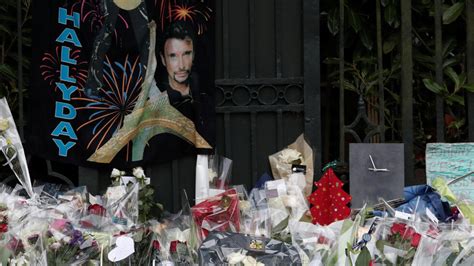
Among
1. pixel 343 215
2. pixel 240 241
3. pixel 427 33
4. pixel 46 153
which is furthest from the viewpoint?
pixel 427 33

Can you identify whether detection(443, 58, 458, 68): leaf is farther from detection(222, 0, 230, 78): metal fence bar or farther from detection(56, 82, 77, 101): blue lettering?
detection(56, 82, 77, 101): blue lettering

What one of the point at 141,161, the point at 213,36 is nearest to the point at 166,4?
the point at 213,36

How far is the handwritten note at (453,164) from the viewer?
12.9 ft

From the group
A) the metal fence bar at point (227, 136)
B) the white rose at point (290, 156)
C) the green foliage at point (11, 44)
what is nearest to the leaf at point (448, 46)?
the white rose at point (290, 156)

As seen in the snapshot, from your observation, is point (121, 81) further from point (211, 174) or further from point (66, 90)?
point (211, 174)

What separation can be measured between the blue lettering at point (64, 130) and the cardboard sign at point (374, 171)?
1670 mm

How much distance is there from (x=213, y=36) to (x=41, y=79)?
1069 millimetres

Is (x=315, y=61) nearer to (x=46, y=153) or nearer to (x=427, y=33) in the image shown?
(x=427, y=33)

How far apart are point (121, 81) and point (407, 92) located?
1.74 meters

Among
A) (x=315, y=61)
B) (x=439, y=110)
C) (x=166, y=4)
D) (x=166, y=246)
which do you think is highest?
(x=166, y=4)

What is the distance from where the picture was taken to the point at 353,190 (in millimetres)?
3900

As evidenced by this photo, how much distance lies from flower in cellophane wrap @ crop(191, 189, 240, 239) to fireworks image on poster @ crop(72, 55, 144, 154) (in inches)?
34.4

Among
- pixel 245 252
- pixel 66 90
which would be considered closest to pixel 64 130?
pixel 66 90

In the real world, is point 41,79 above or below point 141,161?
above
